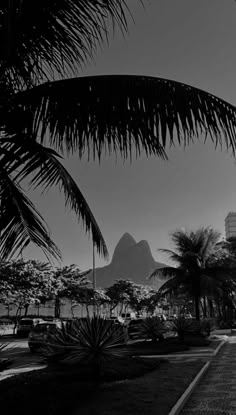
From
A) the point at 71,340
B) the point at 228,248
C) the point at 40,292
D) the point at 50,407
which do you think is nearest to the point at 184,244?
the point at 228,248

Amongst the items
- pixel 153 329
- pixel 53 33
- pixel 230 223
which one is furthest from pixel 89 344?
pixel 230 223

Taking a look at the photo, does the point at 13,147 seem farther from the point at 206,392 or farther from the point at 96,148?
the point at 206,392

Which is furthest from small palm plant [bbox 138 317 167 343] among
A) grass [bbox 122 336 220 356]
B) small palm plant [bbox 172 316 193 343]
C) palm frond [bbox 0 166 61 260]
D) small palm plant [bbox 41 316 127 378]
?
palm frond [bbox 0 166 61 260]

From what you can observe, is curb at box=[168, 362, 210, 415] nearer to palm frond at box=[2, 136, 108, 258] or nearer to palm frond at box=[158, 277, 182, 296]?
palm frond at box=[2, 136, 108, 258]

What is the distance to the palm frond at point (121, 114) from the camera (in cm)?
495

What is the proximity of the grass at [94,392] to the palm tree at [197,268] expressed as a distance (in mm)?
17094

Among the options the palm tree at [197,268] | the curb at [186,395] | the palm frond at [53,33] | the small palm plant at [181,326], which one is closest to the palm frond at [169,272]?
the palm tree at [197,268]

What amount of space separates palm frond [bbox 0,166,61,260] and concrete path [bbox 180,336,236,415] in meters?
3.77

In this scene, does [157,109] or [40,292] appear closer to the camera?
[157,109]

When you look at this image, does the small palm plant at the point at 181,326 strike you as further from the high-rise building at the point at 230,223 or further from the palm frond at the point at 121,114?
the high-rise building at the point at 230,223

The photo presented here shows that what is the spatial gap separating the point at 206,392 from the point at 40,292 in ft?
112

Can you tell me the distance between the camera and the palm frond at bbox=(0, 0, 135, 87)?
4070 millimetres

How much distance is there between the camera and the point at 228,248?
3984cm

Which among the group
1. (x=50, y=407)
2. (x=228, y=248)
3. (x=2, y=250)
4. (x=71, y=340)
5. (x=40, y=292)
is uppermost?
(x=228, y=248)
